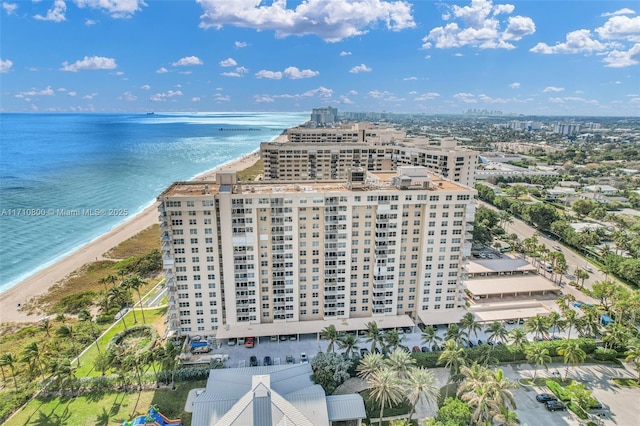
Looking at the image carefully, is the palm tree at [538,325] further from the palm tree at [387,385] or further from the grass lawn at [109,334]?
the grass lawn at [109,334]

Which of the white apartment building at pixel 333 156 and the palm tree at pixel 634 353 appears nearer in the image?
the palm tree at pixel 634 353

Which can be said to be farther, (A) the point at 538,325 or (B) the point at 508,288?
(B) the point at 508,288

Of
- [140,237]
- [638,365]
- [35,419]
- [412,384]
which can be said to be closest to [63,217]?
[140,237]

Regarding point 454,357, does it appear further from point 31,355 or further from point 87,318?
point 87,318

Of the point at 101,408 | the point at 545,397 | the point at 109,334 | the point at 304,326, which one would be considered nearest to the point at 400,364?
the point at 304,326

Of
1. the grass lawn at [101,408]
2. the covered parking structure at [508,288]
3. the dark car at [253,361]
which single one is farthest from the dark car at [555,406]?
the grass lawn at [101,408]

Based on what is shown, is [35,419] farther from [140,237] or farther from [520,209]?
[520,209]
